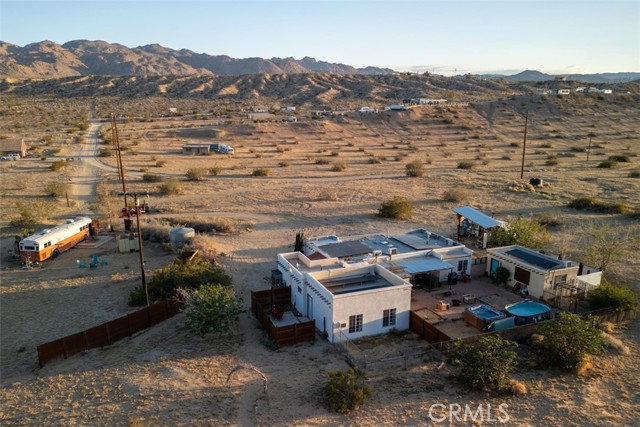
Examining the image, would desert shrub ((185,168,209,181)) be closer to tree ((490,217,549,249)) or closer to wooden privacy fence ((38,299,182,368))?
A: wooden privacy fence ((38,299,182,368))

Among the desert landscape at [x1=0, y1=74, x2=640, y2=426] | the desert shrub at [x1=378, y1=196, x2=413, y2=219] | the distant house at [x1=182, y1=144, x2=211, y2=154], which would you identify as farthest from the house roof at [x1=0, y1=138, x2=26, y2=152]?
the desert shrub at [x1=378, y1=196, x2=413, y2=219]

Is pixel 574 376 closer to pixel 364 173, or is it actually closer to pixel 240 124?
pixel 364 173

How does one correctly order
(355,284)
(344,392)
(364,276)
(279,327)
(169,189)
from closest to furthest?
(344,392)
(279,327)
(355,284)
(364,276)
(169,189)

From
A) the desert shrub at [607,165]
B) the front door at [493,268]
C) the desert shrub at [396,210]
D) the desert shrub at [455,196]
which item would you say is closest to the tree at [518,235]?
the front door at [493,268]

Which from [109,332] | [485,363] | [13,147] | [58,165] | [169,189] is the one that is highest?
[13,147]

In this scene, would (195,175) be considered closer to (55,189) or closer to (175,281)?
(55,189)

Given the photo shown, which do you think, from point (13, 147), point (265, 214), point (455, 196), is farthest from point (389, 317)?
point (13, 147)
